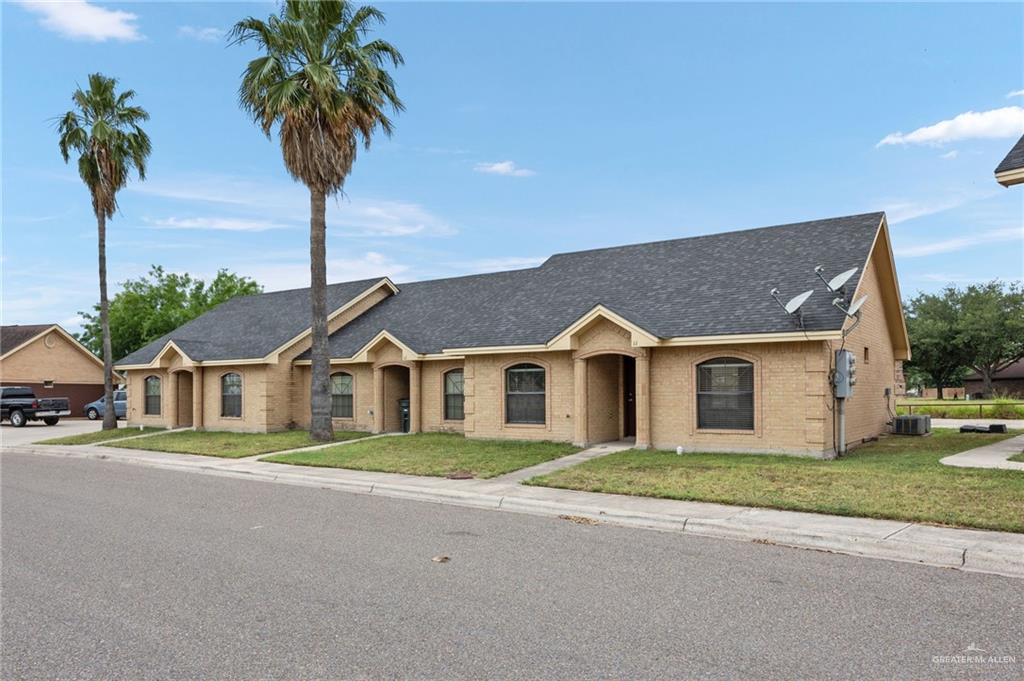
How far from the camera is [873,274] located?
65.5ft

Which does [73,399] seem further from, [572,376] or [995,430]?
[995,430]

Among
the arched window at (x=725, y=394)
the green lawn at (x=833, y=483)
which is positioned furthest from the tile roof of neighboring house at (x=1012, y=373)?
the arched window at (x=725, y=394)

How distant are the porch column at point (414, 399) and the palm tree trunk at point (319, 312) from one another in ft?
9.10

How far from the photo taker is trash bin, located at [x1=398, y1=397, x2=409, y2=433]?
24.7 meters

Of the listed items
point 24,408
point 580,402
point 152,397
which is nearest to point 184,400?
point 152,397

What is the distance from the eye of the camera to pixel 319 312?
21891 mm

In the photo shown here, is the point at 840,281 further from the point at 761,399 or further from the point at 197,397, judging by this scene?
the point at 197,397

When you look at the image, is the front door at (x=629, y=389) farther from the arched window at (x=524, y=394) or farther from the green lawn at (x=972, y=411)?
the green lawn at (x=972, y=411)

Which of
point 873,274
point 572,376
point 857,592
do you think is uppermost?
point 873,274

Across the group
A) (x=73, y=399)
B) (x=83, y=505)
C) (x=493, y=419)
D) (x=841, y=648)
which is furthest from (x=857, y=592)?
(x=73, y=399)

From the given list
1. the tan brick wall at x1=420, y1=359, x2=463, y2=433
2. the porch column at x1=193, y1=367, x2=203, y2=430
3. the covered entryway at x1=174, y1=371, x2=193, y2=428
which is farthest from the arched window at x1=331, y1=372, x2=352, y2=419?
the covered entryway at x1=174, y1=371, x2=193, y2=428

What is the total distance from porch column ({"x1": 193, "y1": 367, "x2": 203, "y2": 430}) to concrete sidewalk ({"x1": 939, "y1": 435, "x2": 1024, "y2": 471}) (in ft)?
81.5

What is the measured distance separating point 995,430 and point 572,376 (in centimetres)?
1267

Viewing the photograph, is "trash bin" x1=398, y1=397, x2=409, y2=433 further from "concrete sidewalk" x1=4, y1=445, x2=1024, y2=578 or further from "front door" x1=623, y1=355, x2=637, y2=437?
"concrete sidewalk" x1=4, y1=445, x2=1024, y2=578
